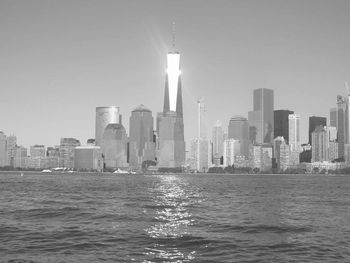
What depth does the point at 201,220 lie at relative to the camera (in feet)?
191

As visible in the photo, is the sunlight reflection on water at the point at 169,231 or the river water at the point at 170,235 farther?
the sunlight reflection on water at the point at 169,231

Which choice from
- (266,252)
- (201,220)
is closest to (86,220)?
(201,220)

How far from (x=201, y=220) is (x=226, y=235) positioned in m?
11.6

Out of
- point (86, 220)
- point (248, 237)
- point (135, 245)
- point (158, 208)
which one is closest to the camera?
point (135, 245)

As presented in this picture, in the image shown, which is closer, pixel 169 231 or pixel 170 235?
pixel 170 235

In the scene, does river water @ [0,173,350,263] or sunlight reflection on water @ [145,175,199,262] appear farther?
sunlight reflection on water @ [145,175,199,262]

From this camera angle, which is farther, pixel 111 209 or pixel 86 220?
pixel 111 209

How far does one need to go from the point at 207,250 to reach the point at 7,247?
53.7 ft

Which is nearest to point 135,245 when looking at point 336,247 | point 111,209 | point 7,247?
point 7,247

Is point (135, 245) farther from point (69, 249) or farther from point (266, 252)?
point (266, 252)

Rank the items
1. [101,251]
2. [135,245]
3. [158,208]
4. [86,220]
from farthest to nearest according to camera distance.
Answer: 1. [158,208]
2. [86,220]
3. [135,245]
4. [101,251]

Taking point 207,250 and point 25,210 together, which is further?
point 25,210

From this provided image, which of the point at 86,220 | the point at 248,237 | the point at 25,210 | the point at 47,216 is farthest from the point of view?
the point at 25,210

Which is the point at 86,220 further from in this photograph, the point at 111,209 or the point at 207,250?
the point at 207,250
